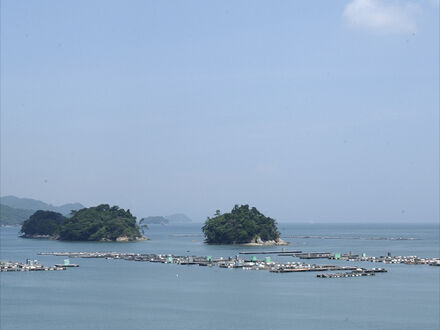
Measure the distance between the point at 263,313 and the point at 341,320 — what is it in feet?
29.6

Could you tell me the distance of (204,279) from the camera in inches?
4365

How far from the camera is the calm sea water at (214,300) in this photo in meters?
73.6

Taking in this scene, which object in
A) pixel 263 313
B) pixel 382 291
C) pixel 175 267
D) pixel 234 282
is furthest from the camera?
pixel 175 267

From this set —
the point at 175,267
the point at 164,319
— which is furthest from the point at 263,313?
the point at 175,267

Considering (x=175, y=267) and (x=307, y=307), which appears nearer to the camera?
(x=307, y=307)

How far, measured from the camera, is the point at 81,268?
13212 cm

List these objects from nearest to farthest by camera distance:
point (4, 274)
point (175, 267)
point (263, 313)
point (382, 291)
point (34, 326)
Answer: point (34, 326), point (263, 313), point (382, 291), point (4, 274), point (175, 267)

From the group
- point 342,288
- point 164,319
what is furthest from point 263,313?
point 342,288

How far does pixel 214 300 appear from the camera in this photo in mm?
88375

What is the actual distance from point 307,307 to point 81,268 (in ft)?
197

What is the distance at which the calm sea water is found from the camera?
73.6m

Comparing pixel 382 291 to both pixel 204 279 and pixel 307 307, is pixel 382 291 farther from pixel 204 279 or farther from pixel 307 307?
pixel 204 279

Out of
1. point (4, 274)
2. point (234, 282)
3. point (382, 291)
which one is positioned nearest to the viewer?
point (382, 291)

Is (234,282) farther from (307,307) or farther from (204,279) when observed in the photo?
(307,307)
